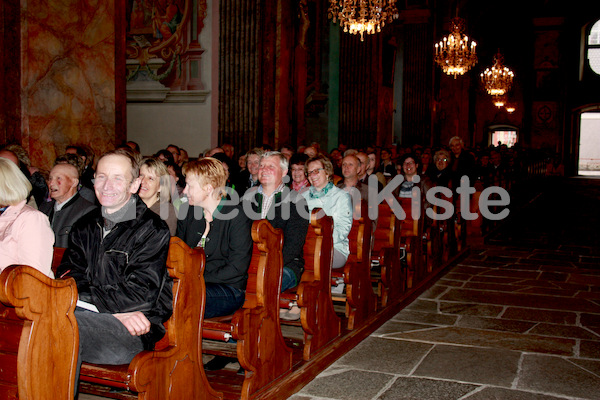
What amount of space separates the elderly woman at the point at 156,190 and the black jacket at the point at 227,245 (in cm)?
90

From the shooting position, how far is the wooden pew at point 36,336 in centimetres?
208

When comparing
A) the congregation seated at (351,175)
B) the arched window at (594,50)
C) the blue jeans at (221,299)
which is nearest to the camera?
the blue jeans at (221,299)

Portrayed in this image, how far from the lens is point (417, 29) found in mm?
20078

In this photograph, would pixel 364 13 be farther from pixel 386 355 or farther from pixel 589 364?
pixel 589 364

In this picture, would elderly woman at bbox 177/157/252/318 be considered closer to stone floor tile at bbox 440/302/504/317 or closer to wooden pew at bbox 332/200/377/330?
wooden pew at bbox 332/200/377/330

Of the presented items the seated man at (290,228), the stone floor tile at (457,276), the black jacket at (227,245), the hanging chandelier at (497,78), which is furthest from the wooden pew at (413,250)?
the hanging chandelier at (497,78)

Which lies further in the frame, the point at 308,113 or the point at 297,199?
the point at 308,113

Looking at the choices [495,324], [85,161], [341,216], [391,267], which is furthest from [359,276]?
[85,161]

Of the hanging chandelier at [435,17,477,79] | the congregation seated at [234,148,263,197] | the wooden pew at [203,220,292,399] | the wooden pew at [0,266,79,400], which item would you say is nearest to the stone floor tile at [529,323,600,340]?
the wooden pew at [203,220,292,399]

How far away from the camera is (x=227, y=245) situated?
380 centimetres

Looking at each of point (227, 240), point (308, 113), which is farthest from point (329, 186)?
point (308, 113)

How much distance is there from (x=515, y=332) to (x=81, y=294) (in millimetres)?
3731

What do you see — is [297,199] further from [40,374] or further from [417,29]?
[417,29]

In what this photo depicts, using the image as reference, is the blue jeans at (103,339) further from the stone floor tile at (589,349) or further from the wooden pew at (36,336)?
the stone floor tile at (589,349)
